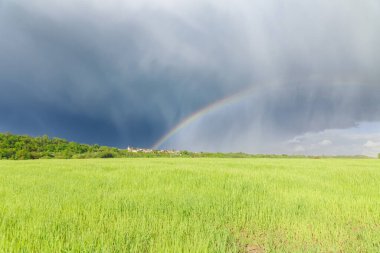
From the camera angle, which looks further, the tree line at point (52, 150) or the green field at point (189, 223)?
the tree line at point (52, 150)

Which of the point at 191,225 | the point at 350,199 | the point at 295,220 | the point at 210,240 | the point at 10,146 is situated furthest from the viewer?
the point at 10,146

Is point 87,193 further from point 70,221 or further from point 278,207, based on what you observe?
point 278,207

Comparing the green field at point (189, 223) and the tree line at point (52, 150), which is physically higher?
the tree line at point (52, 150)

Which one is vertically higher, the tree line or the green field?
the tree line

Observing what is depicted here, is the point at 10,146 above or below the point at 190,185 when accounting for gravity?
above

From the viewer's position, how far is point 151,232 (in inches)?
182

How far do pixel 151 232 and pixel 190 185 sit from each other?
5170mm

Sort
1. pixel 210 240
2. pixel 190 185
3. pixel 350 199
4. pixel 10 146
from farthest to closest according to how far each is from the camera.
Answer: pixel 10 146 → pixel 190 185 → pixel 350 199 → pixel 210 240

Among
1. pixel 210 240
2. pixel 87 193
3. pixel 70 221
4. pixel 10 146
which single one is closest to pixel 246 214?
pixel 210 240

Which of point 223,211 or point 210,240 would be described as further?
point 223,211

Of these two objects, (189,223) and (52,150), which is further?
(52,150)

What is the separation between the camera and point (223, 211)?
20.3 feet

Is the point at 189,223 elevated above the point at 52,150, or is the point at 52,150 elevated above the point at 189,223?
the point at 52,150

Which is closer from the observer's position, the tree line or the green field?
the green field
